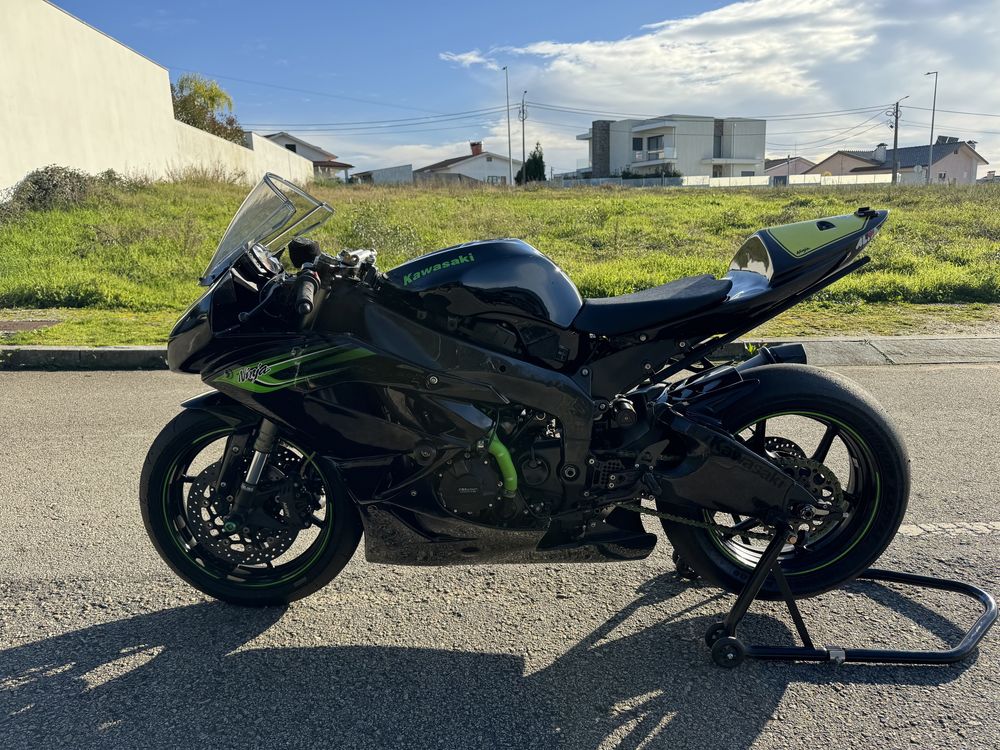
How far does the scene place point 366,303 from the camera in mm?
2549

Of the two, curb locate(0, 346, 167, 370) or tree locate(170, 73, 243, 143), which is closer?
curb locate(0, 346, 167, 370)

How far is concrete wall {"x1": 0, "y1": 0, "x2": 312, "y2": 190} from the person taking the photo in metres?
16.4

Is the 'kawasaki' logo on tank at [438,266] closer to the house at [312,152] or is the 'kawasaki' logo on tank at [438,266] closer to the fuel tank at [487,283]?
the fuel tank at [487,283]

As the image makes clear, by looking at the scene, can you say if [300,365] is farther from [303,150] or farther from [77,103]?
[303,150]

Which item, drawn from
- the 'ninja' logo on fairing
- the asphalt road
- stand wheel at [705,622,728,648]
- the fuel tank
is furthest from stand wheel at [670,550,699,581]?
the 'ninja' logo on fairing

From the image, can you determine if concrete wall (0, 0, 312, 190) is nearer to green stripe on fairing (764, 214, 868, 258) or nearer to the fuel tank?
the fuel tank

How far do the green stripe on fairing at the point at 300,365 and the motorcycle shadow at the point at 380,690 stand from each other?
95 cm

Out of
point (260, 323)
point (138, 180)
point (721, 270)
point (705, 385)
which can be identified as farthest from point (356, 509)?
point (138, 180)

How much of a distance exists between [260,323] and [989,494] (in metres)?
3.74

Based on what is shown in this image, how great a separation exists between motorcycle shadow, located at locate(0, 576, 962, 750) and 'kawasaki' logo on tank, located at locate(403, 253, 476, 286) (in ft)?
4.34

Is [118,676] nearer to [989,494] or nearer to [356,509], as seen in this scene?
[356,509]

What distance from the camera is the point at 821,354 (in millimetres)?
7230

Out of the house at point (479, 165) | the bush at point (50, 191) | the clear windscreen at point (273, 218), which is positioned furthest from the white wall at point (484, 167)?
the clear windscreen at point (273, 218)

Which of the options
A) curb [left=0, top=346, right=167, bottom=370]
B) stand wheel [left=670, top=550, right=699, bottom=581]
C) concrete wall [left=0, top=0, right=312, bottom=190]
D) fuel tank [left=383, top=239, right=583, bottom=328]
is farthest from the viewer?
concrete wall [left=0, top=0, right=312, bottom=190]
